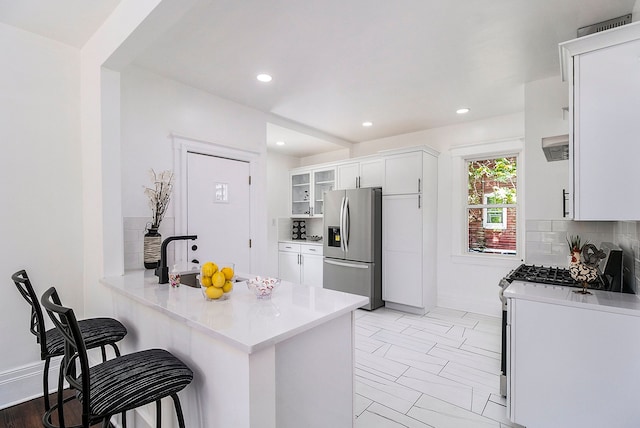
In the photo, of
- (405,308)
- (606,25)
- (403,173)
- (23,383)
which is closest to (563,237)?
(606,25)

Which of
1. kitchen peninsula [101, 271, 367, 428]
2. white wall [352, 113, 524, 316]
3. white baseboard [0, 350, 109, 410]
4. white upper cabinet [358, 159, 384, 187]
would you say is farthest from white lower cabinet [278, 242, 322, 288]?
white baseboard [0, 350, 109, 410]

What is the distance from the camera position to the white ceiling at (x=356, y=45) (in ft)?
6.54

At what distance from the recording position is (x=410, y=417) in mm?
2084

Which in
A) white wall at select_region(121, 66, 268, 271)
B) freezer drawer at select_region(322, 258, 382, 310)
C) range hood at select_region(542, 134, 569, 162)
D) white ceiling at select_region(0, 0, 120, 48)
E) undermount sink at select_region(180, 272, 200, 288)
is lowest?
freezer drawer at select_region(322, 258, 382, 310)

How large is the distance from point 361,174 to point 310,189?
1096 millimetres

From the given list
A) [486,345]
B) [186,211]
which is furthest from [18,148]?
[486,345]

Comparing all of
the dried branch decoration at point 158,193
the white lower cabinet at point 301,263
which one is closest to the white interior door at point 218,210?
the dried branch decoration at point 158,193

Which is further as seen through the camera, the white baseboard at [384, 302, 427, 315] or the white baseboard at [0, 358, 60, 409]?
the white baseboard at [384, 302, 427, 315]

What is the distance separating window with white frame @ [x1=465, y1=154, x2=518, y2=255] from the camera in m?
4.06

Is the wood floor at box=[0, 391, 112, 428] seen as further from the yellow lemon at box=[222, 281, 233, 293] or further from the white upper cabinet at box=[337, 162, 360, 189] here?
the white upper cabinet at box=[337, 162, 360, 189]

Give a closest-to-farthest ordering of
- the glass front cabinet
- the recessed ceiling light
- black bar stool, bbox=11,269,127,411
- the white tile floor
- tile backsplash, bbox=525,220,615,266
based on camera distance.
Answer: black bar stool, bbox=11,269,127,411 < the white tile floor < tile backsplash, bbox=525,220,615,266 < the recessed ceiling light < the glass front cabinet

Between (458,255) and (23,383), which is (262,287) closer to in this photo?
(23,383)

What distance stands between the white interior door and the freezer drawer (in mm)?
1472

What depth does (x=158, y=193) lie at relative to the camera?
271cm
